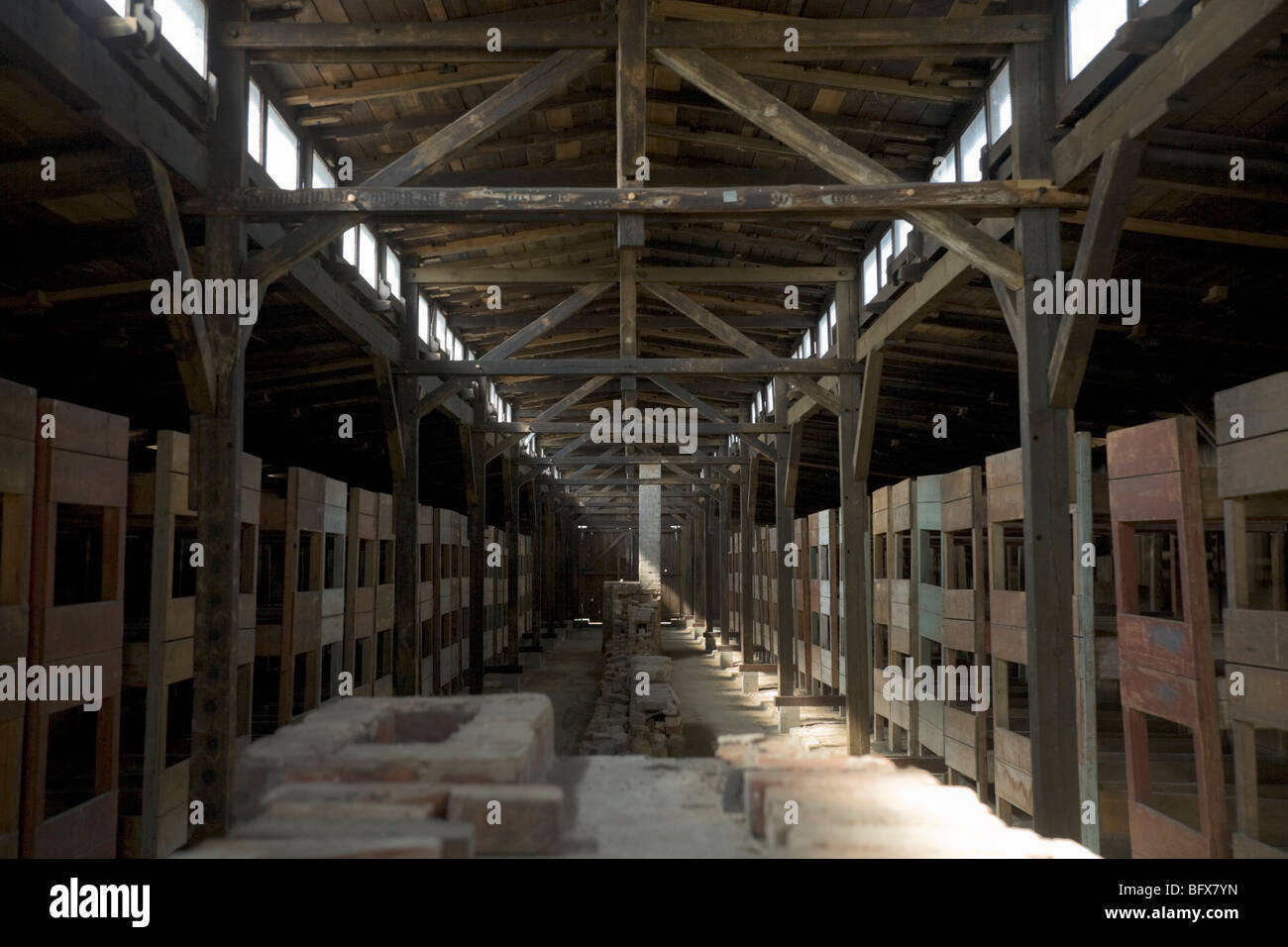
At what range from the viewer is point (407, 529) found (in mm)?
14008

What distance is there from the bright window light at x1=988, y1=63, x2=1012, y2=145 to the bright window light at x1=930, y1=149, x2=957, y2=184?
1.06 m

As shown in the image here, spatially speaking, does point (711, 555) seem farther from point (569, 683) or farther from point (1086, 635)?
point (1086, 635)

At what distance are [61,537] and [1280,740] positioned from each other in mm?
16156

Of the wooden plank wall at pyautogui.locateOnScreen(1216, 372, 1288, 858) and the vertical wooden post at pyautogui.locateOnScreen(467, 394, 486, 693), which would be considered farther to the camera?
the vertical wooden post at pyautogui.locateOnScreen(467, 394, 486, 693)

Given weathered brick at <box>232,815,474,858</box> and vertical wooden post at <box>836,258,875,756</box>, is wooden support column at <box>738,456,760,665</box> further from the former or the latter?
weathered brick at <box>232,815,474,858</box>

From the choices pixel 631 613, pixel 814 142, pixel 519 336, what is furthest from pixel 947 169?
pixel 631 613

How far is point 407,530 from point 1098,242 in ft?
32.9

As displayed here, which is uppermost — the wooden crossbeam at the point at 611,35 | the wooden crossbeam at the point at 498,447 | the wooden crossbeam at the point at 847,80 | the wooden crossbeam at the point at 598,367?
the wooden crossbeam at the point at 847,80

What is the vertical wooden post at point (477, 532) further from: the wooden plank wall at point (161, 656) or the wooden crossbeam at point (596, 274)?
the wooden plank wall at point (161, 656)

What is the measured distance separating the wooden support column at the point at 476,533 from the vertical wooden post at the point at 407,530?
3989 millimetres

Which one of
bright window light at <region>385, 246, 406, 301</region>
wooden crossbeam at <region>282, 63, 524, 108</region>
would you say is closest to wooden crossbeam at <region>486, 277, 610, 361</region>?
bright window light at <region>385, 246, 406, 301</region>

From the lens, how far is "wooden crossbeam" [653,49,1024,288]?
7.78 metres

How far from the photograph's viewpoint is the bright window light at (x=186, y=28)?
24.3ft

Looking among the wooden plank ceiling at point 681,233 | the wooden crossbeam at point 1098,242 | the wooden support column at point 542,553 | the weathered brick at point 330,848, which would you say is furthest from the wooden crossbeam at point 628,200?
the wooden support column at point 542,553
